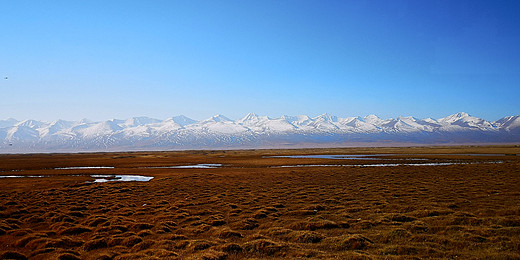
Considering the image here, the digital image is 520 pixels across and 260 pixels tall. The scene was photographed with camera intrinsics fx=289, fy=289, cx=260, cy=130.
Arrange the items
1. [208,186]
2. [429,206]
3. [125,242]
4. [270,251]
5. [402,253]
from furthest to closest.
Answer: [208,186]
[429,206]
[125,242]
[270,251]
[402,253]

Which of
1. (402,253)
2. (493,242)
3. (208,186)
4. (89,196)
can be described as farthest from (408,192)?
(89,196)

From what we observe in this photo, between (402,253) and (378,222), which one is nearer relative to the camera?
(402,253)

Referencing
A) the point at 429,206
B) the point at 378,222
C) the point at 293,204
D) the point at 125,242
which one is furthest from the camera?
the point at 293,204

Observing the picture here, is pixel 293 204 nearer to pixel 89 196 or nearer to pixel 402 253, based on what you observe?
pixel 402 253

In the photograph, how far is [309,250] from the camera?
13.3 metres

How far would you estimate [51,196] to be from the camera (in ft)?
105

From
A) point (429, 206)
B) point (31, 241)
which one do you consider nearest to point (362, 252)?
point (429, 206)

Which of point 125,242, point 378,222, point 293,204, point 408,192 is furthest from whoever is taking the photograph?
point 408,192

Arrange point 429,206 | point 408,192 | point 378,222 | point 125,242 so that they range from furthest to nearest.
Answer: point 408,192 → point 429,206 → point 378,222 → point 125,242

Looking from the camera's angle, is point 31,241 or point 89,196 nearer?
point 31,241

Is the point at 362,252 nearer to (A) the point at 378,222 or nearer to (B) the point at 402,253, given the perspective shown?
(B) the point at 402,253

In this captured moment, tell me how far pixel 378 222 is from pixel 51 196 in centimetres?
3370

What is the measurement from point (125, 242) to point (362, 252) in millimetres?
12311

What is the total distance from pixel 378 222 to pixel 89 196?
30.4 metres
